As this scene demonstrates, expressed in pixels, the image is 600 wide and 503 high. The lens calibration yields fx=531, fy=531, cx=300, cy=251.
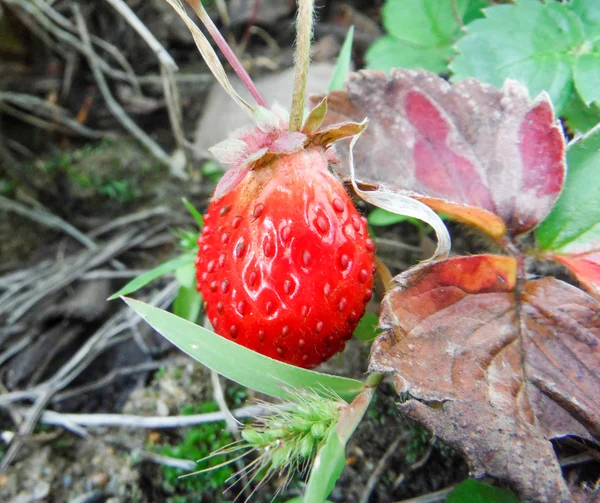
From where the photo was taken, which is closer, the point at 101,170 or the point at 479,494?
the point at 479,494

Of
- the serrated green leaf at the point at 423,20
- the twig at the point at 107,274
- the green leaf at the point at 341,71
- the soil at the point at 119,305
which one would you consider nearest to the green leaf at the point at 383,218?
the soil at the point at 119,305

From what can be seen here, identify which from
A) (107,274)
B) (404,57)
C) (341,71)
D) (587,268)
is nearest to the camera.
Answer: (587,268)

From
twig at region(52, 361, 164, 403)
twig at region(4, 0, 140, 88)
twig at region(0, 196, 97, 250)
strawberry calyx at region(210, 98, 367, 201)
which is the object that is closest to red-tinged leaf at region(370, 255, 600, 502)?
strawberry calyx at region(210, 98, 367, 201)

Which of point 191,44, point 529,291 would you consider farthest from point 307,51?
point 191,44

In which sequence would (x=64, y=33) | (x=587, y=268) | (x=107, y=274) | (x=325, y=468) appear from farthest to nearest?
(x=64, y=33) → (x=107, y=274) → (x=587, y=268) → (x=325, y=468)

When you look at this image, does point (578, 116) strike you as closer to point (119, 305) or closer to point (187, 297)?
point (187, 297)

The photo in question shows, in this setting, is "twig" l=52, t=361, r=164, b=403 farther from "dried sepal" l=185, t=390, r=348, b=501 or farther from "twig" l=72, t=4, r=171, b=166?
"twig" l=72, t=4, r=171, b=166

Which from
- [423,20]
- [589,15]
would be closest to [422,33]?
[423,20]
